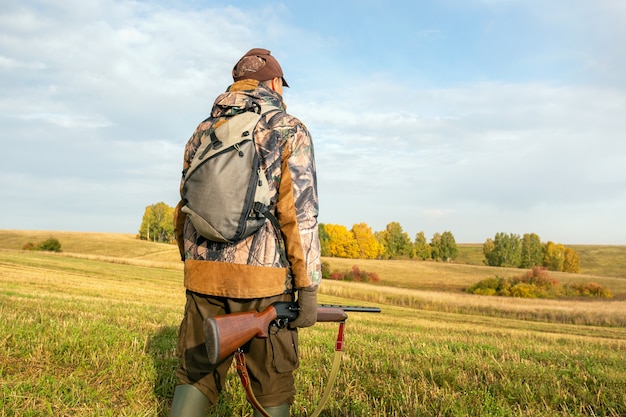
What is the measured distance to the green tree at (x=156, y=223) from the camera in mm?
119062

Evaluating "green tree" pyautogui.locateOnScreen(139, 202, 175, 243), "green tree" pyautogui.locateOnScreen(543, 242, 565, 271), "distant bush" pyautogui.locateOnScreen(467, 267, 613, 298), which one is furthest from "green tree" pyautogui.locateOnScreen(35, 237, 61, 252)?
"green tree" pyautogui.locateOnScreen(543, 242, 565, 271)

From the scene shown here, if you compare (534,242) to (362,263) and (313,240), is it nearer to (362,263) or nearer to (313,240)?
(362,263)

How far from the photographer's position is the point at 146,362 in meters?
5.21

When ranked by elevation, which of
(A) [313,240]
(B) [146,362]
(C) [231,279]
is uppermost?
(A) [313,240]

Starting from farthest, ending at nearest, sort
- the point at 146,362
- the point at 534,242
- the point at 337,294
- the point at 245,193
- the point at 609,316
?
the point at 534,242, the point at 337,294, the point at 609,316, the point at 146,362, the point at 245,193

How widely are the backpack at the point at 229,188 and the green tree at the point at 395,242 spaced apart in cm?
11103

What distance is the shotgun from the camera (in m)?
2.78

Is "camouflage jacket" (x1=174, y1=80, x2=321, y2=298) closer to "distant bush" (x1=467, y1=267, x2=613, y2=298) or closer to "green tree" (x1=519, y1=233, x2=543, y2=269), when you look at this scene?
"distant bush" (x1=467, y1=267, x2=613, y2=298)

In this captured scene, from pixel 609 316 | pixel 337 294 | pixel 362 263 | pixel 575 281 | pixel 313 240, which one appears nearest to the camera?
pixel 313 240

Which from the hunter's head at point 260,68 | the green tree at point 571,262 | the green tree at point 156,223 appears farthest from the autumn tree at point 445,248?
the hunter's head at point 260,68

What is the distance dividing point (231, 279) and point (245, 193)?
58 cm

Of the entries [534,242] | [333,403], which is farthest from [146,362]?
[534,242]

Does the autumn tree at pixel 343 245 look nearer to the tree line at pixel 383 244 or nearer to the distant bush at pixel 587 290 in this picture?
the tree line at pixel 383 244

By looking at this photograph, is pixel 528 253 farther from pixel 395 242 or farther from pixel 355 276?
pixel 355 276
